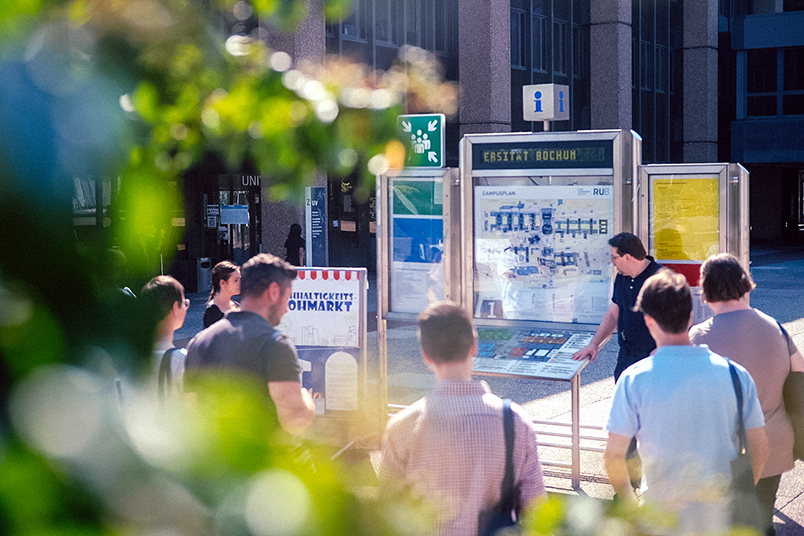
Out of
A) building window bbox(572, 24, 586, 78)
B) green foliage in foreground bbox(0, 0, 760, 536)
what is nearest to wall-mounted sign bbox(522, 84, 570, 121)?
green foliage in foreground bbox(0, 0, 760, 536)

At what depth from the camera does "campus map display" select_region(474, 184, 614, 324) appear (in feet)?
21.9

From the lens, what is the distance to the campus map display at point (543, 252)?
6.69 metres

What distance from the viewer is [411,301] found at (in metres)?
7.23

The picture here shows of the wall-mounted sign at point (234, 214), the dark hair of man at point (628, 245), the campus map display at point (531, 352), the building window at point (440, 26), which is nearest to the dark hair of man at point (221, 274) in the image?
the campus map display at point (531, 352)

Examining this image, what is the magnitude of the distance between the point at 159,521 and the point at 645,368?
2.82 meters

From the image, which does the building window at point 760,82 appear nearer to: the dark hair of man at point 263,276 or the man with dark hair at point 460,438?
the dark hair of man at point 263,276

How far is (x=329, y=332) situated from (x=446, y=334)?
419cm

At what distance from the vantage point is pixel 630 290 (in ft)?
19.4

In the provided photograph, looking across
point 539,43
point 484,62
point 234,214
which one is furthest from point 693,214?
point 539,43

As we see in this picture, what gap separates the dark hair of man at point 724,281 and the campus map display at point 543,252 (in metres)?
2.56

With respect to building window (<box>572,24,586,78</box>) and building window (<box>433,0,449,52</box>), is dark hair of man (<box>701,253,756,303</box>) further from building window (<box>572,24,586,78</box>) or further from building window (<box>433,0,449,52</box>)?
building window (<box>572,24,586,78</box>)

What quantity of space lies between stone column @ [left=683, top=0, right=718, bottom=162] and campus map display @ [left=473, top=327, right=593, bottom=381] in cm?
2636

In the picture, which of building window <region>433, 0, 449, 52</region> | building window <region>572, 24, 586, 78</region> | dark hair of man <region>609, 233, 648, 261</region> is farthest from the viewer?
building window <region>572, 24, 586, 78</region>

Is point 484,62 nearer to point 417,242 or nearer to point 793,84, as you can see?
point 417,242
